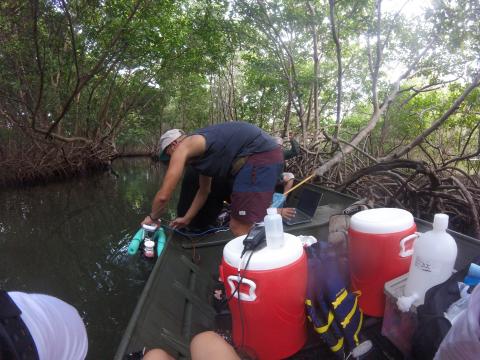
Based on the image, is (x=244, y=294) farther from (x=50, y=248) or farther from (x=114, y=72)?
(x=114, y=72)

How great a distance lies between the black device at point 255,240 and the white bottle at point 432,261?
0.62 m

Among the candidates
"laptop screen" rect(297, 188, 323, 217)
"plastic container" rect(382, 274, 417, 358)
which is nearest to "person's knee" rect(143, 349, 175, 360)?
"plastic container" rect(382, 274, 417, 358)

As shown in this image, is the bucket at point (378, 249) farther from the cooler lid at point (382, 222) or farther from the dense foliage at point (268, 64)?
the dense foliage at point (268, 64)

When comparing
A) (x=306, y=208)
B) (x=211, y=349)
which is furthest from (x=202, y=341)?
(x=306, y=208)

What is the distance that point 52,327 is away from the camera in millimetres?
832

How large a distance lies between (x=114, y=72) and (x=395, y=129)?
997 cm

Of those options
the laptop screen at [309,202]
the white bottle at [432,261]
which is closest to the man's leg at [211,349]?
the white bottle at [432,261]

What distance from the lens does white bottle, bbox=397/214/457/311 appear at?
1234mm

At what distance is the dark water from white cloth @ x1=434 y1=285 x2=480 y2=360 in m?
2.47

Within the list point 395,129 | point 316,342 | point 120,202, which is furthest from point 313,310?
point 395,129

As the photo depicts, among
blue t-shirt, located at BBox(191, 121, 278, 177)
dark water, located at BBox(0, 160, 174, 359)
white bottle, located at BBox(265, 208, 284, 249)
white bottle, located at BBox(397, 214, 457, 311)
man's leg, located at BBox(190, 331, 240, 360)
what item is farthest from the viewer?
dark water, located at BBox(0, 160, 174, 359)

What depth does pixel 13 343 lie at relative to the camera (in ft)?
2.17

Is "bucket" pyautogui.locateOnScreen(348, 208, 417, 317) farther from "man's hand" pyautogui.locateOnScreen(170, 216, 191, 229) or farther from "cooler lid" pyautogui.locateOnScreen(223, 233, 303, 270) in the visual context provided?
"man's hand" pyautogui.locateOnScreen(170, 216, 191, 229)

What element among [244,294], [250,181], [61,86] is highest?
[61,86]
